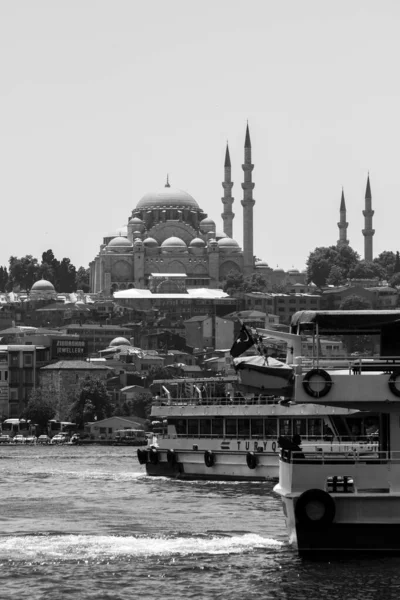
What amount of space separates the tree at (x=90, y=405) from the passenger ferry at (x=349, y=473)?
337 feet

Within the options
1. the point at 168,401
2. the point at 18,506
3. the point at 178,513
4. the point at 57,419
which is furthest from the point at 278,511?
the point at 57,419

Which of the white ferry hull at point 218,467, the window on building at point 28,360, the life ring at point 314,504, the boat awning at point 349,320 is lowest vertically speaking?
the life ring at point 314,504

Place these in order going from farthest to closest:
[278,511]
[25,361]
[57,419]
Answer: [25,361], [57,419], [278,511]

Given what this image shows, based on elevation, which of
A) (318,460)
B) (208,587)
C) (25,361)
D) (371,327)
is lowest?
(208,587)

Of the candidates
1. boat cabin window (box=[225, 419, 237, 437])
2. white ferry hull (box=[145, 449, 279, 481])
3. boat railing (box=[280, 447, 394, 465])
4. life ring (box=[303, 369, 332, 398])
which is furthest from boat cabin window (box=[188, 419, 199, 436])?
life ring (box=[303, 369, 332, 398])

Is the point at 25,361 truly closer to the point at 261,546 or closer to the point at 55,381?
the point at 55,381

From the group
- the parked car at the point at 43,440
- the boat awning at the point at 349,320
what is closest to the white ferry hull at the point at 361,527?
the boat awning at the point at 349,320

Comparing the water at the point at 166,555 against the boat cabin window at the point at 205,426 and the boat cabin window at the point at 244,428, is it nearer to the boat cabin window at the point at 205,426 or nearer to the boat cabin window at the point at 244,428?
the boat cabin window at the point at 244,428

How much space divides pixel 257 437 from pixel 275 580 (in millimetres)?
23852

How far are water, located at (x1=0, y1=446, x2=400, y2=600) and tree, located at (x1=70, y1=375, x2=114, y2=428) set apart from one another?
85.8 m

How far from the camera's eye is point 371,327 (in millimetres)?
30406

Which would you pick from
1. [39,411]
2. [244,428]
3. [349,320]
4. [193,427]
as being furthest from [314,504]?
[39,411]

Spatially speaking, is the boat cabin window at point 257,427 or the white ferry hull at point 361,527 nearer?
the white ferry hull at point 361,527

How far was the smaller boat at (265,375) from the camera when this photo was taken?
32.4 m
